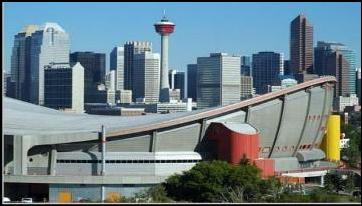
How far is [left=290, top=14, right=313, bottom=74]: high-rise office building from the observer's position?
151863mm

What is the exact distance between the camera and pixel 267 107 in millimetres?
37438

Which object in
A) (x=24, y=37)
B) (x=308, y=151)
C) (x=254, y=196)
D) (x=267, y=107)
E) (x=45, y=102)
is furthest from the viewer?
(x=24, y=37)

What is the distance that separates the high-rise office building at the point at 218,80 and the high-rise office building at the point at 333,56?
16.5 metres

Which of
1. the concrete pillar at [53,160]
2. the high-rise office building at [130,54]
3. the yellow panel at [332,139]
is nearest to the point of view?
the concrete pillar at [53,160]

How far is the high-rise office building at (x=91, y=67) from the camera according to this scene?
14038 centimetres

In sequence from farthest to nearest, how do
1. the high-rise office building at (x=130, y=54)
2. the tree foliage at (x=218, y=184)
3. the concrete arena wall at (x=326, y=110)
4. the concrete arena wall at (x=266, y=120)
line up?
1. the high-rise office building at (x=130, y=54)
2. the concrete arena wall at (x=326, y=110)
3. the concrete arena wall at (x=266, y=120)
4. the tree foliage at (x=218, y=184)

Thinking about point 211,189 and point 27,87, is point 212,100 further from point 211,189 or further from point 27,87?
point 211,189

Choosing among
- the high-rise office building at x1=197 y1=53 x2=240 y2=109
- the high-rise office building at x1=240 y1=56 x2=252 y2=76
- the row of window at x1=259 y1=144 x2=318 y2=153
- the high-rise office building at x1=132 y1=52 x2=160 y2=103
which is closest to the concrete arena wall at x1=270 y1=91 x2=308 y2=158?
the row of window at x1=259 y1=144 x2=318 y2=153

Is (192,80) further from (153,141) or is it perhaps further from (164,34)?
(153,141)

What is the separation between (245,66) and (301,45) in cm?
1328

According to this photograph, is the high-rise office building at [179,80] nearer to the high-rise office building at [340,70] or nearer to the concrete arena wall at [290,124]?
the high-rise office building at [340,70]

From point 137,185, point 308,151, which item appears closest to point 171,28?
point 308,151

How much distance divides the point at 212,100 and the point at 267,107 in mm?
102077

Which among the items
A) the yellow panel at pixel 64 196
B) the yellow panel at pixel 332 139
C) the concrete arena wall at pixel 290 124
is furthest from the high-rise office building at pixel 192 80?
the yellow panel at pixel 64 196
